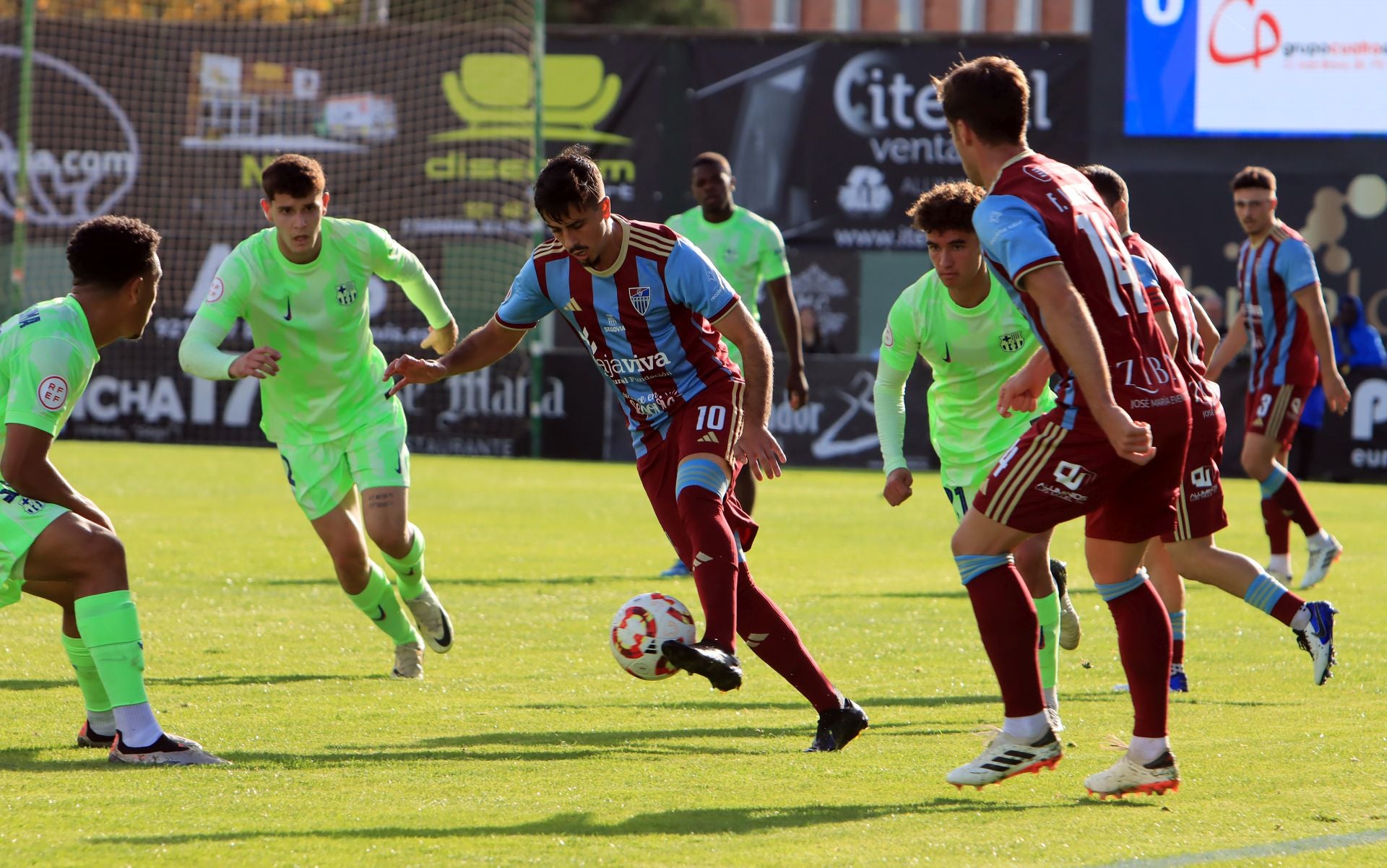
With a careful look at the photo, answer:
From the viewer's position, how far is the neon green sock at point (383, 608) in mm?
7445

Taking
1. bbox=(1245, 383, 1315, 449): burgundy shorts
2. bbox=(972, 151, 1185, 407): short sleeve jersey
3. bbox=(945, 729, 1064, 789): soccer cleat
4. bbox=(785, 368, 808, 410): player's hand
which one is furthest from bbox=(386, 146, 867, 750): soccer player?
bbox=(1245, 383, 1315, 449): burgundy shorts

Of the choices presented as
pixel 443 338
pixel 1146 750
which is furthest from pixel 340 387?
pixel 1146 750

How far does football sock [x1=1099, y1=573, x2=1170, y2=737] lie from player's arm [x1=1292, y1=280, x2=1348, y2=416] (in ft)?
17.7

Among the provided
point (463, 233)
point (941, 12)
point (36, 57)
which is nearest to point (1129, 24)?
point (463, 233)

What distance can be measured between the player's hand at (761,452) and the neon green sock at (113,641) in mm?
1978

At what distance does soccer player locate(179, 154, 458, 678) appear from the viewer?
736cm

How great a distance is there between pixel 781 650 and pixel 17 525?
7.89 feet

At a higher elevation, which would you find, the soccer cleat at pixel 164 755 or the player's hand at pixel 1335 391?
the player's hand at pixel 1335 391

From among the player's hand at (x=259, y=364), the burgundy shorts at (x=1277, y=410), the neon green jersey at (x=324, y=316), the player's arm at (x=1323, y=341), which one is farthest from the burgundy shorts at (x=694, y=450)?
the burgundy shorts at (x=1277, y=410)

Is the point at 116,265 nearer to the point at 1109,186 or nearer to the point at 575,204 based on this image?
Answer: the point at 575,204

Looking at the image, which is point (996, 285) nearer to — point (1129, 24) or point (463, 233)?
point (1129, 24)

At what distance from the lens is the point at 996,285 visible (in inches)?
264

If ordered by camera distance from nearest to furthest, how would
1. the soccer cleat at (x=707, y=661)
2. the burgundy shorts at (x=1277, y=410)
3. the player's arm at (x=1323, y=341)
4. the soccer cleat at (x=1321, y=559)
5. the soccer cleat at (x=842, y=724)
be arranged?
the soccer cleat at (x=707, y=661) < the soccer cleat at (x=842, y=724) < the player's arm at (x=1323, y=341) < the soccer cleat at (x=1321, y=559) < the burgundy shorts at (x=1277, y=410)

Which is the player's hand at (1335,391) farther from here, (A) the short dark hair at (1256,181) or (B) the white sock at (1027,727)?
(B) the white sock at (1027,727)
